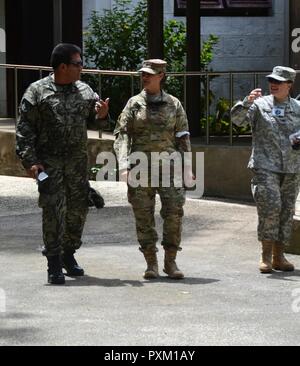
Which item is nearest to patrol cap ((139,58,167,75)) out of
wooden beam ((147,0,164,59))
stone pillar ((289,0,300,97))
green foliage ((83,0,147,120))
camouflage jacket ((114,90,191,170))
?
camouflage jacket ((114,90,191,170))

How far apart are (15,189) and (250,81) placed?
467 cm

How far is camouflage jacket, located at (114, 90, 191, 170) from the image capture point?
9.34 m

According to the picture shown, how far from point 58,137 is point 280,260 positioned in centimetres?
210

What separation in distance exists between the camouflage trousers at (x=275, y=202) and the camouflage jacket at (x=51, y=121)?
147cm

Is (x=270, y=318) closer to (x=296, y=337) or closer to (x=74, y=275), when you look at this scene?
(x=296, y=337)

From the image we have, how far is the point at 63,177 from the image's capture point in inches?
366

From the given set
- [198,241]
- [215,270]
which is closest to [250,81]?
[198,241]

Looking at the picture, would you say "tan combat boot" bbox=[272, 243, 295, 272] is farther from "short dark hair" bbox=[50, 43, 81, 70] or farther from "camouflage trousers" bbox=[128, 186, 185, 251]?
"short dark hair" bbox=[50, 43, 81, 70]

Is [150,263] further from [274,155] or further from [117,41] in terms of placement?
[117,41]

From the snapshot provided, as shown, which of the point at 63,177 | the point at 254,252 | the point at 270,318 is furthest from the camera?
the point at 254,252

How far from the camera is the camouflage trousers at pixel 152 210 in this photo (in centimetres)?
939

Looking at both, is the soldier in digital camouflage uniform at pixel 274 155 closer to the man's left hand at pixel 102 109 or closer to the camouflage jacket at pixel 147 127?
the camouflage jacket at pixel 147 127

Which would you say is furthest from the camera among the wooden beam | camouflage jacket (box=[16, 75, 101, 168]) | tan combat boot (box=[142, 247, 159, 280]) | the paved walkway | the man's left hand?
the wooden beam

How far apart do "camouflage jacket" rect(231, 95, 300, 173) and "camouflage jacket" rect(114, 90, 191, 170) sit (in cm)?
69
